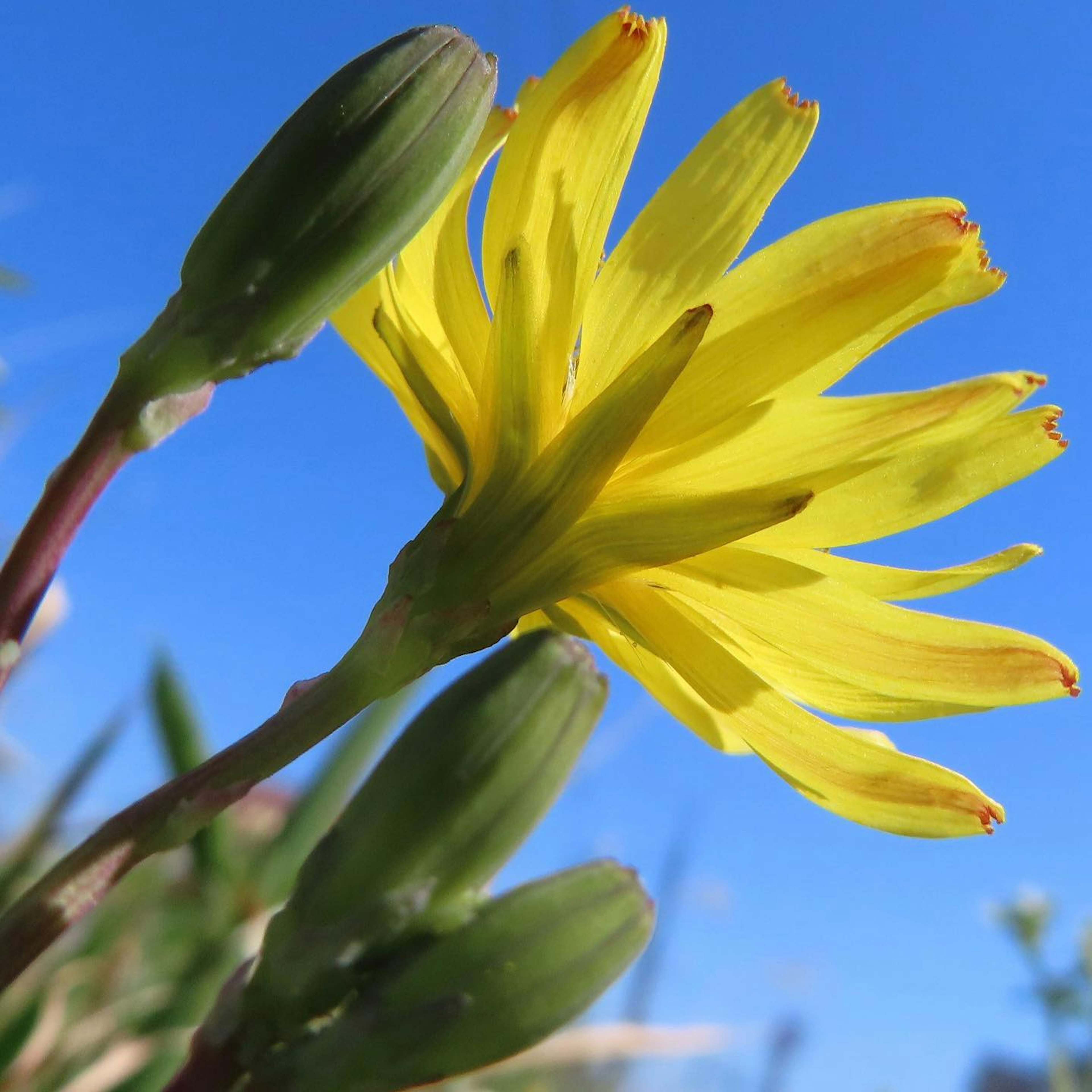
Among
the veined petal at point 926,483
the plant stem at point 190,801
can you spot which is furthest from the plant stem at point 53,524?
the veined petal at point 926,483

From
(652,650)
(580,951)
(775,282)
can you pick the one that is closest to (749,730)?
(652,650)

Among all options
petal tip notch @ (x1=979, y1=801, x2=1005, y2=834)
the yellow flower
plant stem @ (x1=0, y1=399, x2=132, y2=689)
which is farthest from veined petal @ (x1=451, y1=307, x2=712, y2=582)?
petal tip notch @ (x1=979, y1=801, x2=1005, y2=834)

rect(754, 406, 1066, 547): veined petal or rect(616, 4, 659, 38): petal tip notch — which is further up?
rect(616, 4, 659, 38): petal tip notch

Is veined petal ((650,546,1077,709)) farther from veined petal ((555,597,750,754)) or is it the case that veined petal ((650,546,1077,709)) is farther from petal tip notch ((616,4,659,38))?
petal tip notch ((616,4,659,38))

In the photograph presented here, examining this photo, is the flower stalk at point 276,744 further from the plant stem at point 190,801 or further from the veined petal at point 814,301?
the veined petal at point 814,301

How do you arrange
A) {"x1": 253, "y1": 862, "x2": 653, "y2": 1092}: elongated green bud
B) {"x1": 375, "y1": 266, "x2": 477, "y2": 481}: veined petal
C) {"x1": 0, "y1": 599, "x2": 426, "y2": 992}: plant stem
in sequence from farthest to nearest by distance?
{"x1": 375, "y1": 266, "x2": 477, "y2": 481}: veined petal
{"x1": 253, "y1": 862, "x2": 653, "y2": 1092}: elongated green bud
{"x1": 0, "y1": 599, "x2": 426, "y2": 992}: plant stem

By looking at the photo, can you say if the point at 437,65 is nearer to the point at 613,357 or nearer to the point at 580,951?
the point at 613,357
